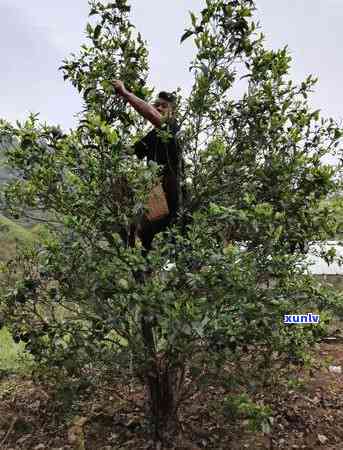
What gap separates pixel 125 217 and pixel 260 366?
60.7 inches

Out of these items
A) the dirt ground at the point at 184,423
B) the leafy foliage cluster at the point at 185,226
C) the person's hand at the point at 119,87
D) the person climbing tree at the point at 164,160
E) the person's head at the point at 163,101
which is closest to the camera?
the leafy foliage cluster at the point at 185,226

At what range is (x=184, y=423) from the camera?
3.93 m

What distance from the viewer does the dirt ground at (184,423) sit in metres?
3.83

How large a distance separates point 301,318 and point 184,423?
149 centimetres

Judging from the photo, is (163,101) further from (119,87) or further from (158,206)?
(158,206)

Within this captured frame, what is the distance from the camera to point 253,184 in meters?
3.46

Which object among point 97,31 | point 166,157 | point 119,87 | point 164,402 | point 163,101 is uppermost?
point 97,31

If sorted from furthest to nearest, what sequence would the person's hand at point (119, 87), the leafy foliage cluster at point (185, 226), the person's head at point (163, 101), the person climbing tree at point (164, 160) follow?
1. the person's head at point (163, 101)
2. the person climbing tree at point (164, 160)
3. the person's hand at point (119, 87)
4. the leafy foliage cluster at point (185, 226)

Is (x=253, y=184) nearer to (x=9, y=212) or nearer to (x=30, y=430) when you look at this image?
(x=9, y=212)

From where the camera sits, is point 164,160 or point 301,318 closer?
point 301,318

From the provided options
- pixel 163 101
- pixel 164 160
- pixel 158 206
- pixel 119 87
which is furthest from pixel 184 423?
pixel 119 87

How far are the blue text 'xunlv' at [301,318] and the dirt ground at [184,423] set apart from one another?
2.09 feet

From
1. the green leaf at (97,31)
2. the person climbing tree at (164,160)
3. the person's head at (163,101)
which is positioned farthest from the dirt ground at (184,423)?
the green leaf at (97,31)

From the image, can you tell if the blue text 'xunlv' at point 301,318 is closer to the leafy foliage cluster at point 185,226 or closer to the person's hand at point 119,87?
the leafy foliage cluster at point 185,226
